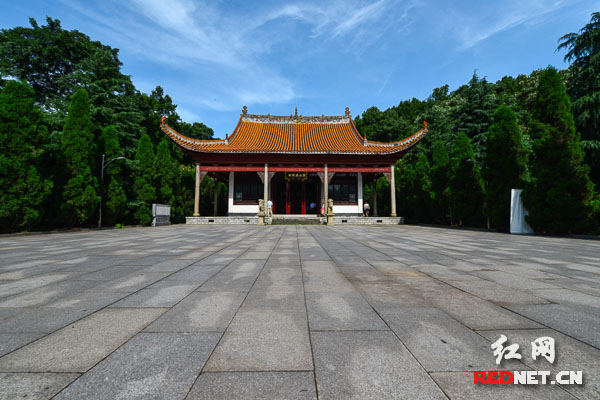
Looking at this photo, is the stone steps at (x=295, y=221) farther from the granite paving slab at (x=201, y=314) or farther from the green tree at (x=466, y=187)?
A: the granite paving slab at (x=201, y=314)

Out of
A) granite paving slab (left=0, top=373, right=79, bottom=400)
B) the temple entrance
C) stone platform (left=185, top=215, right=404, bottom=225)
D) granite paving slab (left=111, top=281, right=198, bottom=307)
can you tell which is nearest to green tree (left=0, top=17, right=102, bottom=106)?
stone platform (left=185, top=215, right=404, bottom=225)

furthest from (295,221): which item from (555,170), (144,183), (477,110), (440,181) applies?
(477,110)

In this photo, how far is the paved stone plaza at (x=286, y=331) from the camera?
4.21 feet

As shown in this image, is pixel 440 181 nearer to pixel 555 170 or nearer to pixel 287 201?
pixel 555 170

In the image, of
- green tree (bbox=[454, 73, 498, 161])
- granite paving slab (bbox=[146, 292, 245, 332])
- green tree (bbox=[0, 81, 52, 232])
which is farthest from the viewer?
green tree (bbox=[454, 73, 498, 161])

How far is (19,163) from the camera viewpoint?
31.8ft

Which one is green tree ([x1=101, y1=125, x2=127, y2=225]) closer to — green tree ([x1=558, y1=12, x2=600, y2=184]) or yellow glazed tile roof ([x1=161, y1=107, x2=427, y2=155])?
yellow glazed tile roof ([x1=161, y1=107, x2=427, y2=155])

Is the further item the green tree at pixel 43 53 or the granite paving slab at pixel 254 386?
the green tree at pixel 43 53

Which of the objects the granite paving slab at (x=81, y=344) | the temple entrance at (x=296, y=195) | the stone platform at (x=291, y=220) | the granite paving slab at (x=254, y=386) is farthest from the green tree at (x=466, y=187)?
the granite paving slab at (x=81, y=344)

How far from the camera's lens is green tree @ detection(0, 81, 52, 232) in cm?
939

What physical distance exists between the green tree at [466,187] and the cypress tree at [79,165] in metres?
18.6

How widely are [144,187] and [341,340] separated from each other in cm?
1787

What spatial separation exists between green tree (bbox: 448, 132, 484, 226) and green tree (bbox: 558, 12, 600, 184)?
5105 millimetres

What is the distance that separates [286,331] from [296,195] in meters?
19.7
